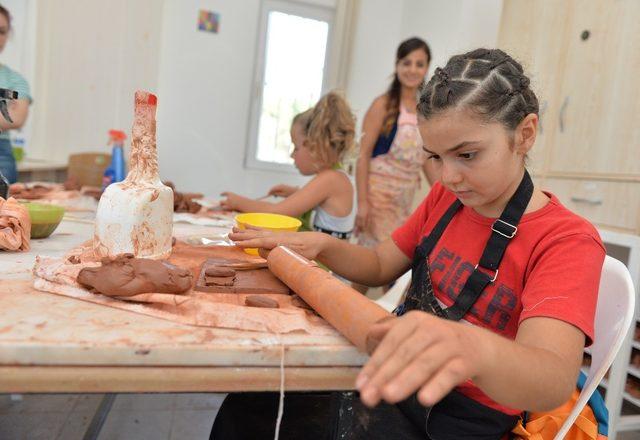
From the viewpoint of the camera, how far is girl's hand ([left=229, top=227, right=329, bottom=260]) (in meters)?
1.20

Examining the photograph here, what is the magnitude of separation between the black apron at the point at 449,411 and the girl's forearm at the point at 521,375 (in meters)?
0.26

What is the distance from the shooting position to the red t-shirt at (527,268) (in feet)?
2.76

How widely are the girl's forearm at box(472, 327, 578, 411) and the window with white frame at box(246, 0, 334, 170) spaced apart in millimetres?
4249

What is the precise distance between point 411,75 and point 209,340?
2.61 metres

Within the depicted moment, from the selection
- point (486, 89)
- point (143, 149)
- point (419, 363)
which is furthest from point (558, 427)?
point (143, 149)

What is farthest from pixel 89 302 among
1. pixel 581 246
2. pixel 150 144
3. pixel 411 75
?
pixel 411 75

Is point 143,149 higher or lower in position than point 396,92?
lower

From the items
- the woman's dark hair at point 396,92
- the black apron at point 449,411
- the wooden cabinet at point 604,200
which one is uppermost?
the woman's dark hair at point 396,92

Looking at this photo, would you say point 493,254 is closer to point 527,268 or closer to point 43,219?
point 527,268

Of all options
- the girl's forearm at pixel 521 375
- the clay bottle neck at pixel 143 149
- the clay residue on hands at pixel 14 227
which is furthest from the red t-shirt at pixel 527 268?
the clay residue on hands at pixel 14 227

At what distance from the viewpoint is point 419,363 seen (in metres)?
0.54

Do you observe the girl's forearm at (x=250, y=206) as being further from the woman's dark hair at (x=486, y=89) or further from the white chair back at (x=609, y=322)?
the white chair back at (x=609, y=322)

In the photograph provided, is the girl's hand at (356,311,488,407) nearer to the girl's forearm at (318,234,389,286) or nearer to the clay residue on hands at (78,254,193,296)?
the clay residue on hands at (78,254,193,296)

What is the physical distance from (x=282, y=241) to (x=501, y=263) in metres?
0.54
